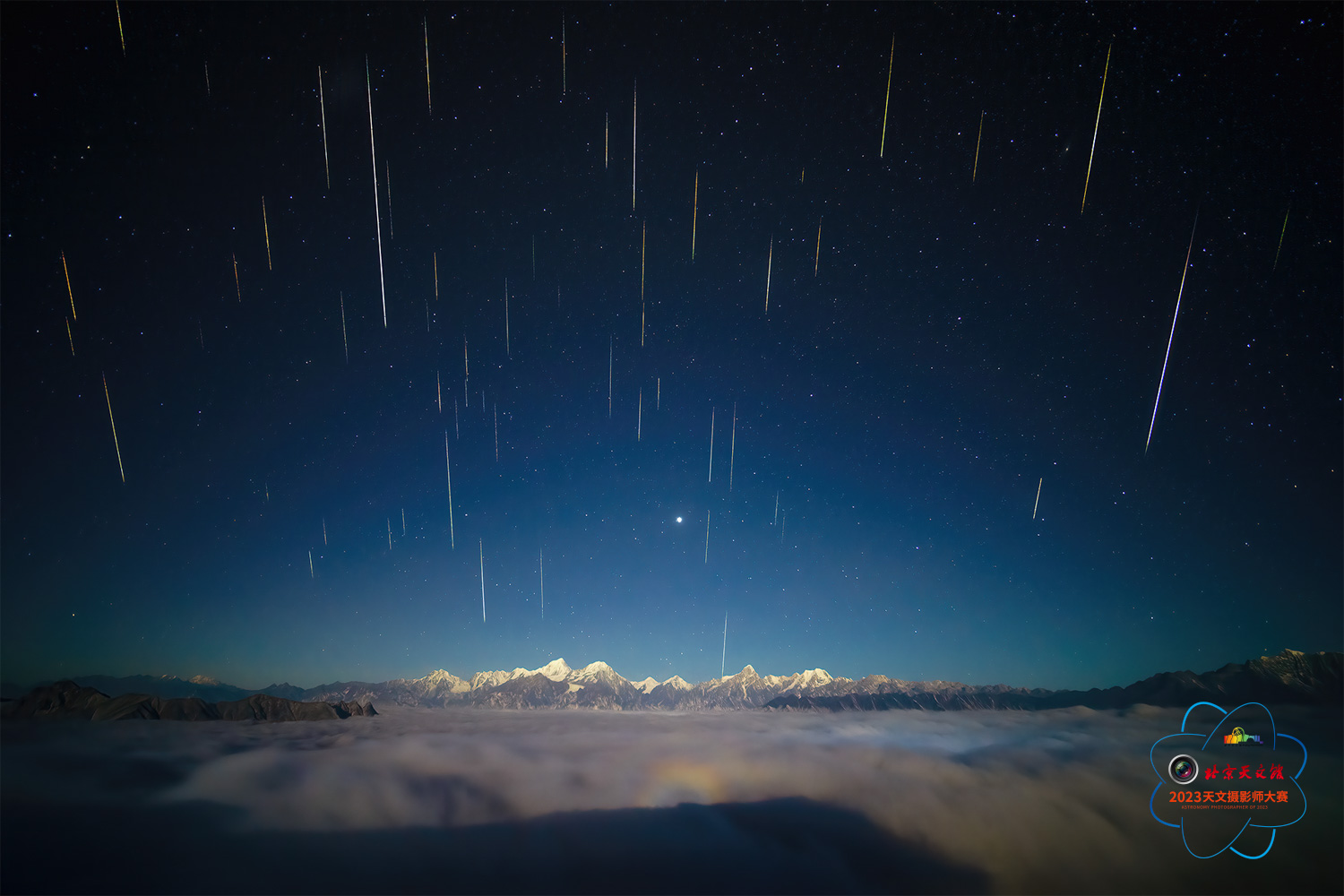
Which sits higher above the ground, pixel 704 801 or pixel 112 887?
pixel 112 887

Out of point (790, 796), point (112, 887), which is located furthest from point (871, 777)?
point (112, 887)

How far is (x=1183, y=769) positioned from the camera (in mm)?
36594

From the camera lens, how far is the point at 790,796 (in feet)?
582

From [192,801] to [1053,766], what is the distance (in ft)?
922

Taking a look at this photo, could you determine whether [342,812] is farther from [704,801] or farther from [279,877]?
[704,801]

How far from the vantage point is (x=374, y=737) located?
194 metres

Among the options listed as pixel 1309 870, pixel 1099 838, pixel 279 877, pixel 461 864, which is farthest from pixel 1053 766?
pixel 279 877

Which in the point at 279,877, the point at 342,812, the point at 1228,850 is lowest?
the point at 1228,850

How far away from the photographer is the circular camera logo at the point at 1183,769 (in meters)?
35.2

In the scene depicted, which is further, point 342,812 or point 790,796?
point 790,796

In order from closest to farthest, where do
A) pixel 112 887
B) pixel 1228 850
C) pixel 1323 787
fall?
pixel 112 887 → pixel 1323 787 → pixel 1228 850

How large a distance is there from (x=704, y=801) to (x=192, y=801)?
542 feet

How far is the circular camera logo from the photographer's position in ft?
115

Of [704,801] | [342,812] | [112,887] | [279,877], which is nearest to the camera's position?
[112,887]
